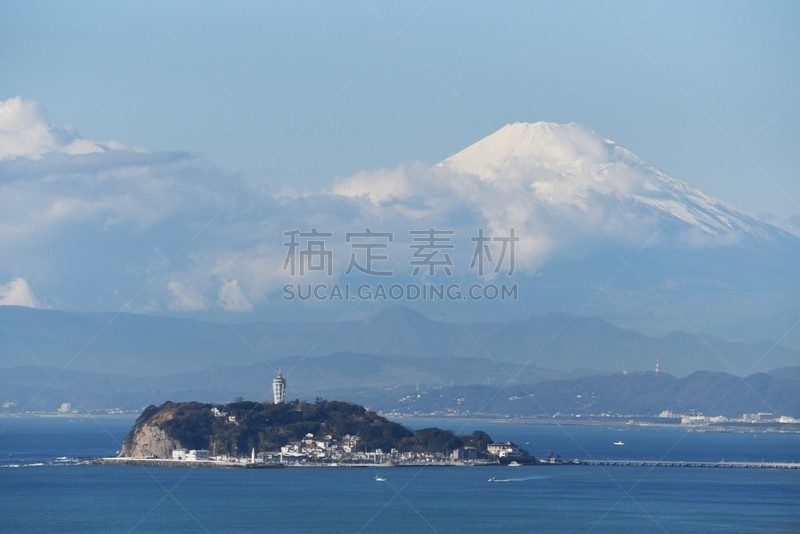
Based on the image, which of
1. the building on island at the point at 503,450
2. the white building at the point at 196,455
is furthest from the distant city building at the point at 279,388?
the building on island at the point at 503,450

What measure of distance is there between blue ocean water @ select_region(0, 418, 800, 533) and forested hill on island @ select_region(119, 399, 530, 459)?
4379 mm

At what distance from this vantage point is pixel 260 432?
4345 inches

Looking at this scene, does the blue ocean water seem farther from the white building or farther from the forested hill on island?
the forested hill on island

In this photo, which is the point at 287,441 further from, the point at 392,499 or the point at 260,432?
the point at 392,499

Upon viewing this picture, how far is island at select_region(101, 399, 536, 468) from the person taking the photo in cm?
10750

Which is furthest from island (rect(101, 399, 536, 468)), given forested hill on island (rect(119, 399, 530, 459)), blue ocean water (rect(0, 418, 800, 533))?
blue ocean water (rect(0, 418, 800, 533))

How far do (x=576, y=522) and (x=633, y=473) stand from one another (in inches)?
1196

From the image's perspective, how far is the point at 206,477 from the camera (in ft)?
312

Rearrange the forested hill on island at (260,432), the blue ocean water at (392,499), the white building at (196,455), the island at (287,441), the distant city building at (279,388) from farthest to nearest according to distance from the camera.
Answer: the distant city building at (279,388), the forested hill on island at (260,432), the island at (287,441), the white building at (196,455), the blue ocean water at (392,499)

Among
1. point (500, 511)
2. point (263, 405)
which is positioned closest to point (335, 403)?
point (263, 405)

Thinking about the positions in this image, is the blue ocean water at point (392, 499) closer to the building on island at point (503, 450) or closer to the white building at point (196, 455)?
the white building at point (196, 455)

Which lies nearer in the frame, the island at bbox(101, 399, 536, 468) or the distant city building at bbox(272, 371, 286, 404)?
the island at bbox(101, 399, 536, 468)

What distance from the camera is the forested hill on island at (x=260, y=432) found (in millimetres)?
108812

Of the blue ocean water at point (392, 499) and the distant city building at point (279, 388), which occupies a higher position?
the distant city building at point (279, 388)
